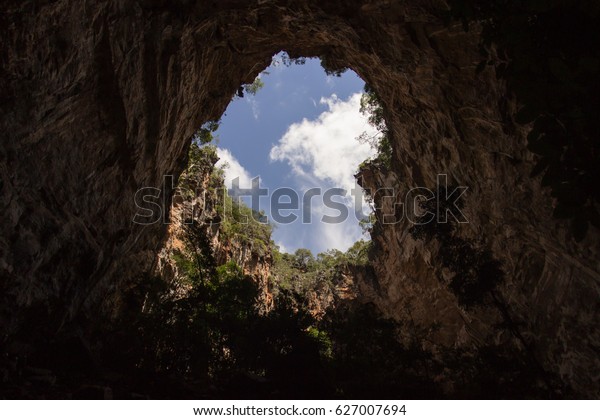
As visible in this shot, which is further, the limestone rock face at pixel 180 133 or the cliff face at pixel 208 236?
the cliff face at pixel 208 236

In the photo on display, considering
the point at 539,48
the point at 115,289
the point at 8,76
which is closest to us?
the point at 539,48

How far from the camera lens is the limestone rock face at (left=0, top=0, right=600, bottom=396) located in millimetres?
7949

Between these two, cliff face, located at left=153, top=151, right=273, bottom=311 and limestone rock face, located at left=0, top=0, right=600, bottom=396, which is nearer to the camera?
limestone rock face, located at left=0, top=0, right=600, bottom=396

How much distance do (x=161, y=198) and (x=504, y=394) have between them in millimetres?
15387

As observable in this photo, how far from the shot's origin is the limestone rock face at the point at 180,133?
7949mm

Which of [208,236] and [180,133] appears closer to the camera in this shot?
[180,133]

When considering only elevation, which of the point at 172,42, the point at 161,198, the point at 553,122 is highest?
the point at 172,42

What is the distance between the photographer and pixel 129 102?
11.4 meters

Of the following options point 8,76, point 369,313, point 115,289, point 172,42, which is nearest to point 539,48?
point 8,76

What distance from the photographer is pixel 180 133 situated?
654 inches

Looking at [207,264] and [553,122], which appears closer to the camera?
[553,122]

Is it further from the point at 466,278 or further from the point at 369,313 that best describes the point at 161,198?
the point at 466,278

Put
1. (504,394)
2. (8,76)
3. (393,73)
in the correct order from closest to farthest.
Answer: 1. (8,76)
2. (504,394)
3. (393,73)

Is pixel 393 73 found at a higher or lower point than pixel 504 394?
higher
